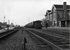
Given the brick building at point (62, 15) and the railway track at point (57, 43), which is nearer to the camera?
the railway track at point (57, 43)

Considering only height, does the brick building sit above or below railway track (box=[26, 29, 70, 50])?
above

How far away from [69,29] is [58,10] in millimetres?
30735

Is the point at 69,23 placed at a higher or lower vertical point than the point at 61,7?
lower

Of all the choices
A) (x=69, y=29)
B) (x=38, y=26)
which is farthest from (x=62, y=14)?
(x=69, y=29)

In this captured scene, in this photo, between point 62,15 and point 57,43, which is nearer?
point 57,43

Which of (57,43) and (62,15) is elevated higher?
(62,15)

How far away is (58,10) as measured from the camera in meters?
72.7

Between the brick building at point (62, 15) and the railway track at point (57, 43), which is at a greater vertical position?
the brick building at point (62, 15)

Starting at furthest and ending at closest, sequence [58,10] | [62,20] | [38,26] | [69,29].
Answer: [58,10] < [62,20] < [38,26] < [69,29]

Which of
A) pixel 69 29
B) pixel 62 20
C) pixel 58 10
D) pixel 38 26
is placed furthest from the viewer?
pixel 58 10

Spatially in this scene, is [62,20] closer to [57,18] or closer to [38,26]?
[57,18]

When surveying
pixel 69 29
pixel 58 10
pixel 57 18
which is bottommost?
pixel 69 29

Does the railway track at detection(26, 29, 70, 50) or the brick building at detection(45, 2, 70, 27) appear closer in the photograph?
the railway track at detection(26, 29, 70, 50)

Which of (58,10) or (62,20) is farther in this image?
(58,10)
